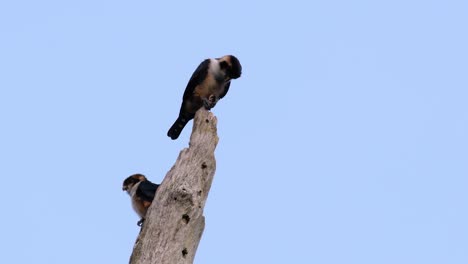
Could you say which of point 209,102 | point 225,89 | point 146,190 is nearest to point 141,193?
point 146,190

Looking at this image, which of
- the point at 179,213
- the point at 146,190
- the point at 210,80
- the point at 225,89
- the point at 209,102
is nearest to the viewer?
the point at 179,213

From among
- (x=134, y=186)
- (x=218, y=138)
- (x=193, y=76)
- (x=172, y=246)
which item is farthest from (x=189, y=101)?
(x=172, y=246)

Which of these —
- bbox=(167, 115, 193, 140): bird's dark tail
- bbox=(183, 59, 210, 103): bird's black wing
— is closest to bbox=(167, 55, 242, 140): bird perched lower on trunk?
bbox=(183, 59, 210, 103): bird's black wing

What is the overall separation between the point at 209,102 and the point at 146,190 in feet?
6.94

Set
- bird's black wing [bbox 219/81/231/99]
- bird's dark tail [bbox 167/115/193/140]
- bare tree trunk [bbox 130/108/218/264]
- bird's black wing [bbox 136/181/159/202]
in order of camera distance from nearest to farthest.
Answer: bare tree trunk [bbox 130/108/218/264], bird's black wing [bbox 136/181/159/202], bird's black wing [bbox 219/81/231/99], bird's dark tail [bbox 167/115/193/140]

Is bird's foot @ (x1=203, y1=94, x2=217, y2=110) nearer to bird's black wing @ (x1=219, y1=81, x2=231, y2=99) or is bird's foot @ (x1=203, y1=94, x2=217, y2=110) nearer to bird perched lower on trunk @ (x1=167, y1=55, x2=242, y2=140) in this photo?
bird perched lower on trunk @ (x1=167, y1=55, x2=242, y2=140)

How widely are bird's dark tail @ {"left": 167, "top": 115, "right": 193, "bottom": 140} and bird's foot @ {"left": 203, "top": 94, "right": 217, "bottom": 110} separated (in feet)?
2.16

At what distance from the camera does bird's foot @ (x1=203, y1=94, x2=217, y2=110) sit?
33.8 ft

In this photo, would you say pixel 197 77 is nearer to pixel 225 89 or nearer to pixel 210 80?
pixel 210 80

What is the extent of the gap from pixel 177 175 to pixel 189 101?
13.1 feet

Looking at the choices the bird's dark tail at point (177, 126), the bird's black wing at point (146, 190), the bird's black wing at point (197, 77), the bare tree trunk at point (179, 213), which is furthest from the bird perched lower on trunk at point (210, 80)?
the bare tree trunk at point (179, 213)

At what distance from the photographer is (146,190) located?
864cm

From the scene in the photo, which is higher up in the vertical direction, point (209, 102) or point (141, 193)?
point (209, 102)

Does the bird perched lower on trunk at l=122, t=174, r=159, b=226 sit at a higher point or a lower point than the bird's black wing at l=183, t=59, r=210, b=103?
lower
